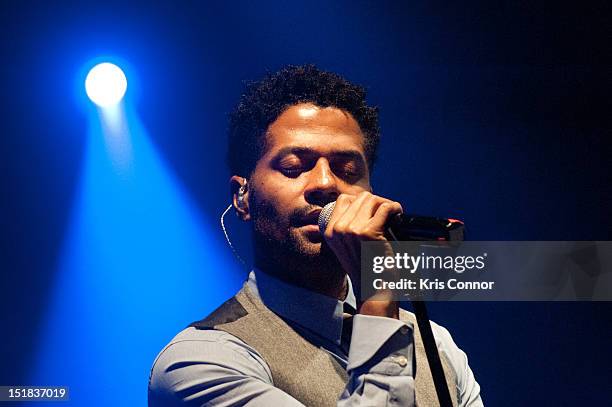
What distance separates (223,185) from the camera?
8.43 ft

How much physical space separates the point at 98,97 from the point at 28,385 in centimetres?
92

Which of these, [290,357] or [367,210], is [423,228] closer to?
[367,210]

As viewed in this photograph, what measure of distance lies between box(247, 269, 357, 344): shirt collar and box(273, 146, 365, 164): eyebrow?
295 millimetres

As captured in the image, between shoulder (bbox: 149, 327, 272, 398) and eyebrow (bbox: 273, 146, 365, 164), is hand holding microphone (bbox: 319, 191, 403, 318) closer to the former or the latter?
shoulder (bbox: 149, 327, 272, 398)

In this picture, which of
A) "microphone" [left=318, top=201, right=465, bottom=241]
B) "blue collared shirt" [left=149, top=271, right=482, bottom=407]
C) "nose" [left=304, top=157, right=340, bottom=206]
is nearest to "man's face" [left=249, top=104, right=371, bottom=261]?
"nose" [left=304, top=157, right=340, bottom=206]

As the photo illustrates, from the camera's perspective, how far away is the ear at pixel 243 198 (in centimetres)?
204

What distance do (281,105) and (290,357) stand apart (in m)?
0.70

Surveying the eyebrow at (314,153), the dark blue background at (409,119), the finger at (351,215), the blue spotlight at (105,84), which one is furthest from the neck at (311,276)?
the blue spotlight at (105,84)

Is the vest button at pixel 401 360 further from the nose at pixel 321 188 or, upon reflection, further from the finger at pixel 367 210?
the nose at pixel 321 188

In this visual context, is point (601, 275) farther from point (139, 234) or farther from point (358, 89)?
point (139, 234)

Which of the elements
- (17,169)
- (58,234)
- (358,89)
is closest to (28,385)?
(58,234)

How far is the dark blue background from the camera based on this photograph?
8.28 feet

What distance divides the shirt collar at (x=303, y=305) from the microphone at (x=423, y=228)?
421mm

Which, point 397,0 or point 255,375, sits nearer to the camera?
point 255,375
